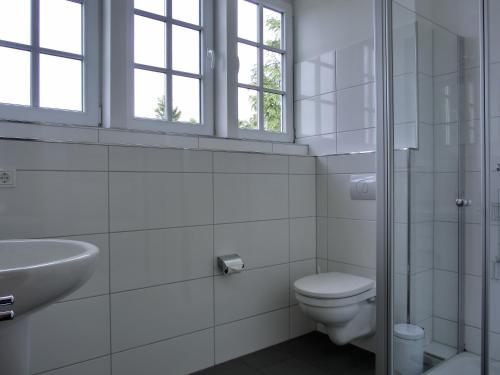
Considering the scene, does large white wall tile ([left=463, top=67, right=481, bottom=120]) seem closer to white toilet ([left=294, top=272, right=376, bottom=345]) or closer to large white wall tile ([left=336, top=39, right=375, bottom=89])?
large white wall tile ([left=336, top=39, right=375, bottom=89])

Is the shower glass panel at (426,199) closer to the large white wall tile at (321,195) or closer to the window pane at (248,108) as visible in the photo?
the large white wall tile at (321,195)

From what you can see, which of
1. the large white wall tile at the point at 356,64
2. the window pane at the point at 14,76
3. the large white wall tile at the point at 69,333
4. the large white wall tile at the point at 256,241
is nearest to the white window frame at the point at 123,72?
the window pane at the point at 14,76

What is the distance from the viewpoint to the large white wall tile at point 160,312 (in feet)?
5.82

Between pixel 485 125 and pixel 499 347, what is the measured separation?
2.57ft

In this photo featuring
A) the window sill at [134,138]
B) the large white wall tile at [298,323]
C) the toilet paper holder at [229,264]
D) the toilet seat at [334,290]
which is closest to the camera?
the window sill at [134,138]

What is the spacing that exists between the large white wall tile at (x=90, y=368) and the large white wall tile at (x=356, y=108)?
182cm

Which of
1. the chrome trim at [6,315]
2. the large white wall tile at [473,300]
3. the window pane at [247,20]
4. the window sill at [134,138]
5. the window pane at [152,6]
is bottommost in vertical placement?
the large white wall tile at [473,300]

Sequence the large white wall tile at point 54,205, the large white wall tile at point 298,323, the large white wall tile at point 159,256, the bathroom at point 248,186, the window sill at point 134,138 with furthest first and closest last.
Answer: the large white wall tile at point 298,323, the large white wall tile at point 159,256, the window sill at point 134,138, the large white wall tile at point 54,205, the bathroom at point 248,186

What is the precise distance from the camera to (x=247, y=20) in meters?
2.59

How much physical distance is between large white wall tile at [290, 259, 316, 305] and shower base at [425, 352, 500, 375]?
981 millimetres

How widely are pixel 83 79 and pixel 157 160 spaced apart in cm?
58

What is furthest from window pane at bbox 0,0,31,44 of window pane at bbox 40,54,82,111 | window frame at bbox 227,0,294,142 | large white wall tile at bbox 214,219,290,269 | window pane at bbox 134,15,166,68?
large white wall tile at bbox 214,219,290,269

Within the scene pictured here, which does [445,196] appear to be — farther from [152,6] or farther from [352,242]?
[152,6]

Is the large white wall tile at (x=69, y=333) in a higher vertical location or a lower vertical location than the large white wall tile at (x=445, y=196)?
lower
